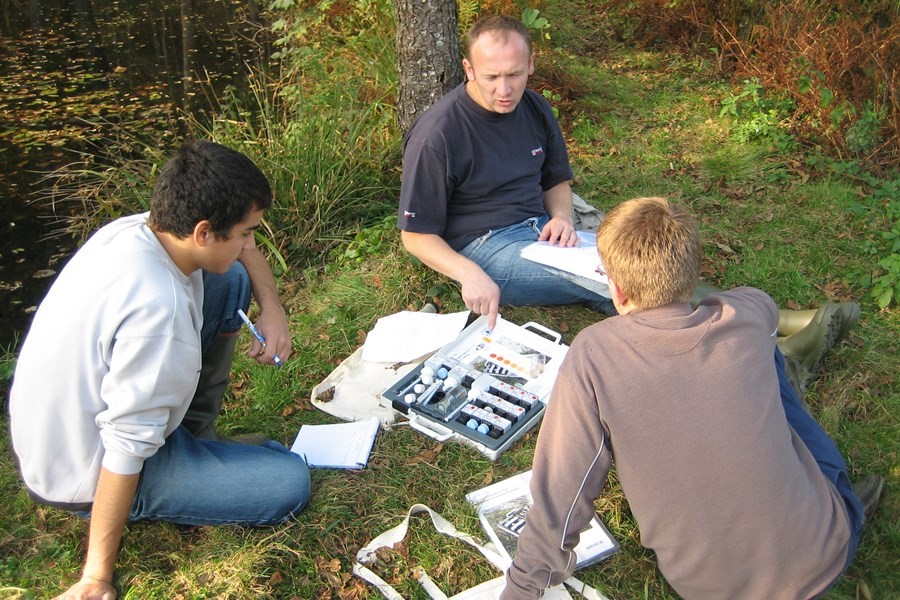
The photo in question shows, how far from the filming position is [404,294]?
3883 mm

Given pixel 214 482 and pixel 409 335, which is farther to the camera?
pixel 409 335

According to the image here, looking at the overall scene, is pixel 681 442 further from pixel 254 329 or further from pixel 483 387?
pixel 254 329

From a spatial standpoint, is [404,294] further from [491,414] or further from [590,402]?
[590,402]

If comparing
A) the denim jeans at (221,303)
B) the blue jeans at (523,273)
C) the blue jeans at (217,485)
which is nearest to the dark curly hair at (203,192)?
the denim jeans at (221,303)

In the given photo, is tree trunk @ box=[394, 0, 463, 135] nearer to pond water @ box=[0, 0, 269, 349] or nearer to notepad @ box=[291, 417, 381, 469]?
pond water @ box=[0, 0, 269, 349]

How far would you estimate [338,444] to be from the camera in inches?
117

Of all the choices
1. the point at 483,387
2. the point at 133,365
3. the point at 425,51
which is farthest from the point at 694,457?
the point at 425,51

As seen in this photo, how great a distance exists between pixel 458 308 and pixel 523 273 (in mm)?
448

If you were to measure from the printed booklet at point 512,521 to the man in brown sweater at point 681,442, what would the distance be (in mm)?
419

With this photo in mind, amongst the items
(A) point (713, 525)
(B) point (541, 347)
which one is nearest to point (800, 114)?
(B) point (541, 347)

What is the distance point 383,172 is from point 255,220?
9.03ft

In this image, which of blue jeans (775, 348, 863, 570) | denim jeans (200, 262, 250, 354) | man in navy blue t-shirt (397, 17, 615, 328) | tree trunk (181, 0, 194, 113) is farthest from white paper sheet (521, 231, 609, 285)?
tree trunk (181, 0, 194, 113)

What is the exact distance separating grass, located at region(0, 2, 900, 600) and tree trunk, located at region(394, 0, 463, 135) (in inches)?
24.8

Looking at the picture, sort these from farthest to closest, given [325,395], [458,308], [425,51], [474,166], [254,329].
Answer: [425,51]
[458,308]
[474,166]
[325,395]
[254,329]
